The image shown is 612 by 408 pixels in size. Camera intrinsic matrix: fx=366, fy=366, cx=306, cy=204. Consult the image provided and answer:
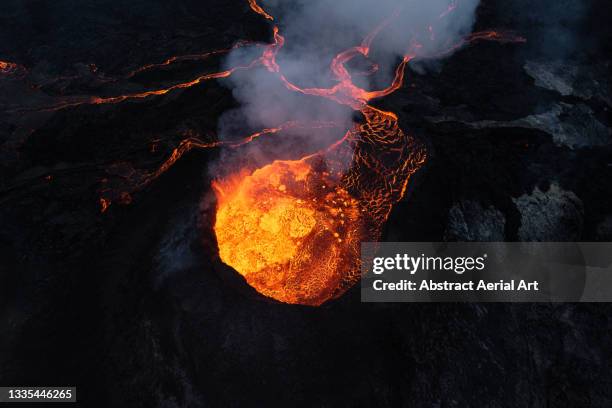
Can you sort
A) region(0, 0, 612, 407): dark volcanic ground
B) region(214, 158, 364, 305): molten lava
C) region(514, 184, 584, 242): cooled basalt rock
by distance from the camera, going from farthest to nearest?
region(514, 184, 584, 242): cooled basalt rock → region(214, 158, 364, 305): molten lava → region(0, 0, 612, 407): dark volcanic ground

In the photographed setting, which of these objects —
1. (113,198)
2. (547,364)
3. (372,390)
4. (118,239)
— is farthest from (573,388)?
(113,198)

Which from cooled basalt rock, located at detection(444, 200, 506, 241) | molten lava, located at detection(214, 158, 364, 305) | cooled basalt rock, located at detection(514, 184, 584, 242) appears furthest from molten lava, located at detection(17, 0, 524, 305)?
cooled basalt rock, located at detection(514, 184, 584, 242)

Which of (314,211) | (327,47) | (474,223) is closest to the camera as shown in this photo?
(474,223)

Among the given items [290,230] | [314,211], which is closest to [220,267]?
[290,230]

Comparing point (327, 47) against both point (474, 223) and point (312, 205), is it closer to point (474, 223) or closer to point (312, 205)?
point (312, 205)

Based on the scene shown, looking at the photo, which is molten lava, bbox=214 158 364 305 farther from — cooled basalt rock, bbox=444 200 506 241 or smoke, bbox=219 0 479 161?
cooled basalt rock, bbox=444 200 506 241

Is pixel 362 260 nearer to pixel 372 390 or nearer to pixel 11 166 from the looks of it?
pixel 372 390
